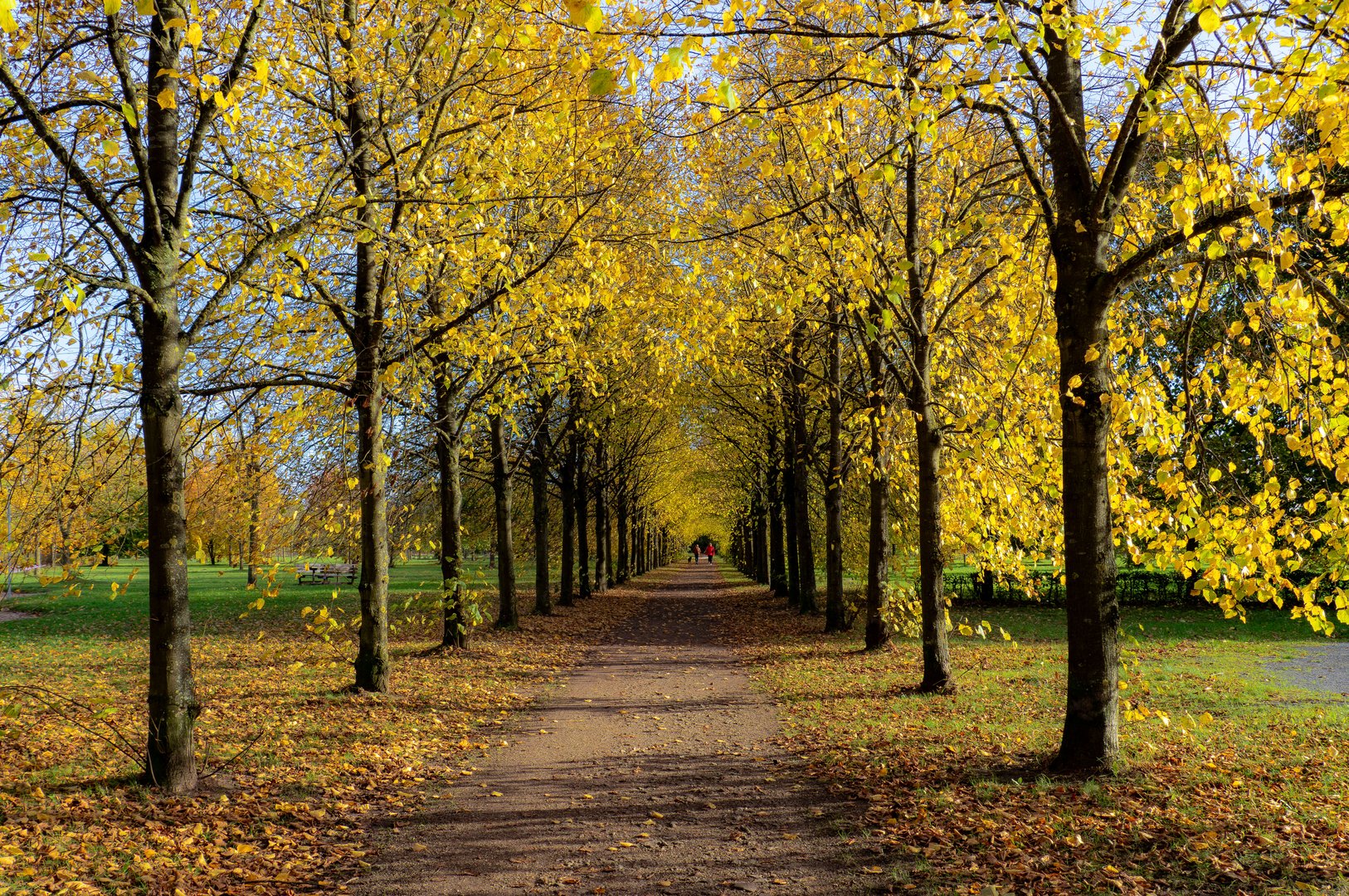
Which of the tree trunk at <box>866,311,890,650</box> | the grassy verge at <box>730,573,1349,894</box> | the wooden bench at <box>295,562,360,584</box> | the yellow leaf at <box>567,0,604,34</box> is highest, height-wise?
the yellow leaf at <box>567,0,604,34</box>

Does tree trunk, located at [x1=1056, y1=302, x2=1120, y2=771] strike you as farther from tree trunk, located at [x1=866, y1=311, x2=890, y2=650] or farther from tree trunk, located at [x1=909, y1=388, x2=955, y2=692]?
tree trunk, located at [x1=866, y1=311, x2=890, y2=650]

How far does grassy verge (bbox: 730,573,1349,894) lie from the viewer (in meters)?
4.65

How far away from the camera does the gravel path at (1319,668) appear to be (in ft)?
37.0

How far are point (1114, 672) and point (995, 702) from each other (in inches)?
148

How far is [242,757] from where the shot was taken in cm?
699

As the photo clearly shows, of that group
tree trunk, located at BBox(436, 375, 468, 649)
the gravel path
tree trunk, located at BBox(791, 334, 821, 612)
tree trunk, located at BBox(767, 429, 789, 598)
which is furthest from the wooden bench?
the gravel path

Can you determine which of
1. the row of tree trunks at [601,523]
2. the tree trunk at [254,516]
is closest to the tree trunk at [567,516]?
the row of tree trunks at [601,523]

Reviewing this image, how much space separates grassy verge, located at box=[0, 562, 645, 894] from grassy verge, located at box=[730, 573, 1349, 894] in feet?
11.8

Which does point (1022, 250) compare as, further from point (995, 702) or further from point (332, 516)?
point (332, 516)

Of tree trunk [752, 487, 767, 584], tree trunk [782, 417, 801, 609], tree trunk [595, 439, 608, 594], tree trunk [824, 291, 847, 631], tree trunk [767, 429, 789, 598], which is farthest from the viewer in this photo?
tree trunk [752, 487, 767, 584]

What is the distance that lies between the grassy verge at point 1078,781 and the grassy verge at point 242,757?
359 cm

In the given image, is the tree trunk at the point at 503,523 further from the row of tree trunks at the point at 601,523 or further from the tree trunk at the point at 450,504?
the row of tree trunks at the point at 601,523

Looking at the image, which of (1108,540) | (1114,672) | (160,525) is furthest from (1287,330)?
(160,525)

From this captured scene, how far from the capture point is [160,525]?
5.96 metres
